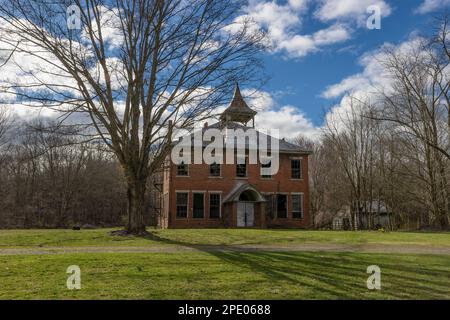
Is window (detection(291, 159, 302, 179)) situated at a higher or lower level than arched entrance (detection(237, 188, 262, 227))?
higher

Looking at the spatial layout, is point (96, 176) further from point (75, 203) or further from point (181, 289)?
point (181, 289)

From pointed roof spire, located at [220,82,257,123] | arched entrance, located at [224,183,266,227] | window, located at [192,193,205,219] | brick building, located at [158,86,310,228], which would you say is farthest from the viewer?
pointed roof spire, located at [220,82,257,123]

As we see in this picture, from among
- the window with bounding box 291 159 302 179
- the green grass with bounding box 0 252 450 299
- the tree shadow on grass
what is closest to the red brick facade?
the window with bounding box 291 159 302 179

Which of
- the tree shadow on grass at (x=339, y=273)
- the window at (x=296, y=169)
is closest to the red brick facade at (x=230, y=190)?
the window at (x=296, y=169)

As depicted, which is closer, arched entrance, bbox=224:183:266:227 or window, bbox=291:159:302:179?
arched entrance, bbox=224:183:266:227

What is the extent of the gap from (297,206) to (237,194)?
6.63m

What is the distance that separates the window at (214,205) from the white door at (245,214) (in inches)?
70.8

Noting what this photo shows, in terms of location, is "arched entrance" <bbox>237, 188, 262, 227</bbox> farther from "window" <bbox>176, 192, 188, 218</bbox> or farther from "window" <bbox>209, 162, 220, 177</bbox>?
"window" <bbox>176, 192, 188, 218</bbox>

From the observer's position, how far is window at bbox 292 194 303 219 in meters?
34.5

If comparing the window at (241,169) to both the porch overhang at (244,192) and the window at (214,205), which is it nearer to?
the porch overhang at (244,192)

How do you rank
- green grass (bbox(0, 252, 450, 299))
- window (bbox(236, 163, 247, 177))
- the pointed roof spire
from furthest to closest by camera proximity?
window (bbox(236, 163, 247, 177)) → the pointed roof spire → green grass (bbox(0, 252, 450, 299))

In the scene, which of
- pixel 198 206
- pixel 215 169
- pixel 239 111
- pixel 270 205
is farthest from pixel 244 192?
pixel 239 111

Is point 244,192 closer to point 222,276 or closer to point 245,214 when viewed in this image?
point 245,214
